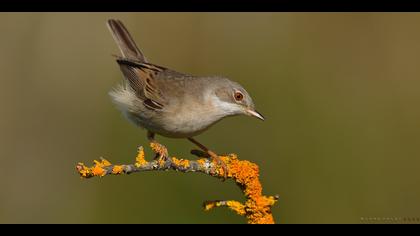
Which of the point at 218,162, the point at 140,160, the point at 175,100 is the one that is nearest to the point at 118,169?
the point at 140,160

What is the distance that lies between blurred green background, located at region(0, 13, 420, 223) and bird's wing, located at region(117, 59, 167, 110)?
76 cm

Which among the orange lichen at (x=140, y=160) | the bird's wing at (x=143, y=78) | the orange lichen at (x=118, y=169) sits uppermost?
the bird's wing at (x=143, y=78)

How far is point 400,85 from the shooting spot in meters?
7.38

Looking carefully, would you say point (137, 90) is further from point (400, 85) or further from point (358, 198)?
point (400, 85)

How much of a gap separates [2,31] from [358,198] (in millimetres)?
3996

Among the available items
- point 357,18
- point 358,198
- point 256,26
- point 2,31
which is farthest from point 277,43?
point 2,31

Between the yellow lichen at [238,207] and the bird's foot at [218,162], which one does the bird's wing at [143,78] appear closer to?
the bird's foot at [218,162]

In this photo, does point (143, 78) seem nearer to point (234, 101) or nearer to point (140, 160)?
point (234, 101)

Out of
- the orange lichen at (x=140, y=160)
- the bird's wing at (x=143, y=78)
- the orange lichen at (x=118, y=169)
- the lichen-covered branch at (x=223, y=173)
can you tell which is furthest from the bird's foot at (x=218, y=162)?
the bird's wing at (x=143, y=78)

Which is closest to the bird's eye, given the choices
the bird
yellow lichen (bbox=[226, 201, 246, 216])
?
the bird

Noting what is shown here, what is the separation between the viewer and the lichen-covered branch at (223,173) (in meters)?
3.33

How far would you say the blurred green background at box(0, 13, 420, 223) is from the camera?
602 cm

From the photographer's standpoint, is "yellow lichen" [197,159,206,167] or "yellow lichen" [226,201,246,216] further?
"yellow lichen" [197,159,206,167]

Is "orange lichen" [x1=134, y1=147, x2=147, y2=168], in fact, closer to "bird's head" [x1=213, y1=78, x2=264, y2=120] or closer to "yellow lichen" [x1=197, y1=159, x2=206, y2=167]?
"yellow lichen" [x1=197, y1=159, x2=206, y2=167]
